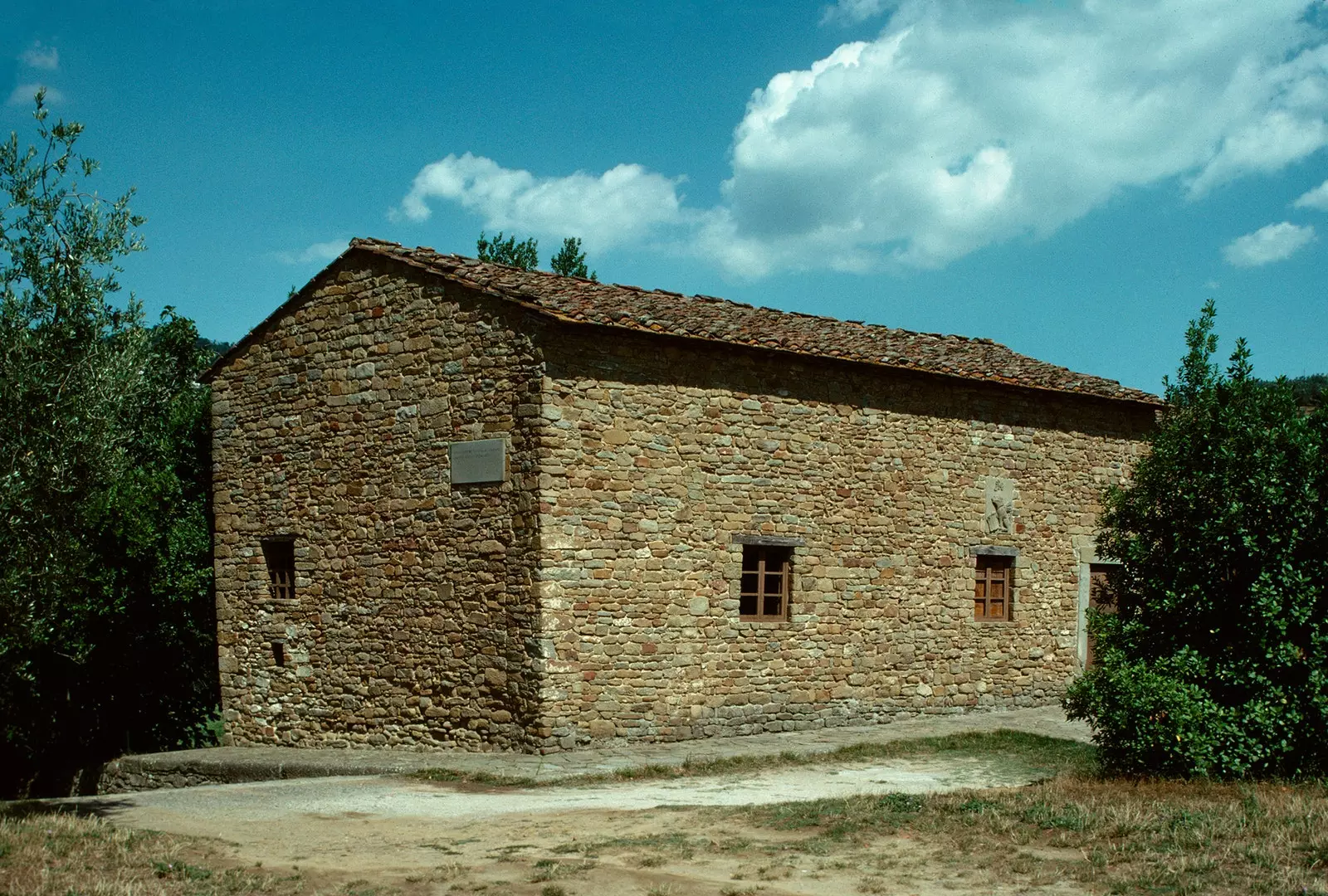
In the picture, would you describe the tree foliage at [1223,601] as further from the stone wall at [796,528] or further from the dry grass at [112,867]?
the dry grass at [112,867]

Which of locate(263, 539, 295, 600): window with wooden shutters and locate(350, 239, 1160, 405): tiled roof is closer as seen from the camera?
locate(350, 239, 1160, 405): tiled roof

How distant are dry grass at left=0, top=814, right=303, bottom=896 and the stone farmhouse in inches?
195

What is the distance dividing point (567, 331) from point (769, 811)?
577 centimetres

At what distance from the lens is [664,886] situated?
6957 mm

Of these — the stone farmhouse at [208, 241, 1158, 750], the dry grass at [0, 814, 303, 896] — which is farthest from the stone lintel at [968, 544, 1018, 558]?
the dry grass at [0, 814, 303, 896]

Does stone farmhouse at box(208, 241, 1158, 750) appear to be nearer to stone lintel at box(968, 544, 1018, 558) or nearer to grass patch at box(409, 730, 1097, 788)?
stone lintel at box(968, 544, 1018, 558)

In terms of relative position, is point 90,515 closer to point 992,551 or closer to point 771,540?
point 771,540

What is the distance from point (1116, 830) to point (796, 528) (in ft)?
23.2

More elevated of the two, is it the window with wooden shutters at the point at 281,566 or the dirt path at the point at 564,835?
the window with wooden shutters at the point at 281,566

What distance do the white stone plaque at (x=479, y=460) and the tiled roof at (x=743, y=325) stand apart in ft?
5.24

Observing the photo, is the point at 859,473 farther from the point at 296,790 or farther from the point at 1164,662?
the point at 296,790

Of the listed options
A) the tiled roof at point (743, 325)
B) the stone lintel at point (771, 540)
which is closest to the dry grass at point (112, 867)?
the tiled roof at point (743, 325)

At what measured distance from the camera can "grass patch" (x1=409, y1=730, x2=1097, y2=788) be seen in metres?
11.4

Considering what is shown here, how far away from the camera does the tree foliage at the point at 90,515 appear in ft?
30.1
